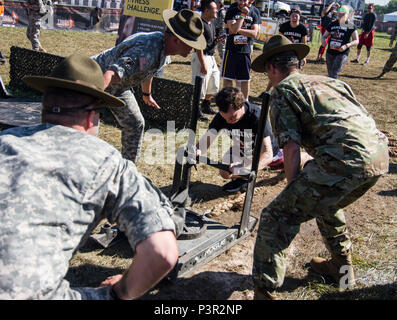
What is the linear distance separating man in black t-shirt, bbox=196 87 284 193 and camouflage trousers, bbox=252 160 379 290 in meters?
1.00

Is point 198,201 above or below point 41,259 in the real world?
below

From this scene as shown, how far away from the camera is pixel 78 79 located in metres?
1.86

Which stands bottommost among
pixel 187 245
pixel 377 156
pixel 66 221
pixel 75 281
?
pixel 75 281

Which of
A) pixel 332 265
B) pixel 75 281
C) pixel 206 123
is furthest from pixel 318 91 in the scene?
pixel 206 123

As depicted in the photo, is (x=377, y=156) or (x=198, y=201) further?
(x=198, y=201)

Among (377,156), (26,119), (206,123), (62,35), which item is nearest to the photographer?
(377,156)

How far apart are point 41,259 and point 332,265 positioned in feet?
7.96

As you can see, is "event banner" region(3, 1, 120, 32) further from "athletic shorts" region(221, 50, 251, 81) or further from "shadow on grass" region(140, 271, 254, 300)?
"shadow on grass" region(140, 271, 254, 300)

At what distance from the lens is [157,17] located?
8.58 meters

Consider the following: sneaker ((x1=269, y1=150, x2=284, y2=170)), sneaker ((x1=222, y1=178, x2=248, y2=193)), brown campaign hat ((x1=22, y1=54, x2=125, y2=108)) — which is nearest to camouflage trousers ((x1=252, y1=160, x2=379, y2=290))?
brown campaign hat ((x1=22, y1=54, x2=125, y2=108))

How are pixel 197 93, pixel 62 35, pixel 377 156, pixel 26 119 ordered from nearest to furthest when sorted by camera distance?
pixel 377 156 < pixel 197 93 < pixel 26 119 < pixel 62 35

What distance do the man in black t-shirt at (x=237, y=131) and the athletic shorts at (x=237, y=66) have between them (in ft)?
8.37

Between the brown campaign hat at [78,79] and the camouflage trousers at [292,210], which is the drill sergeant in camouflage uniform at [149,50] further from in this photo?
the camouflage trousers at [292,210]

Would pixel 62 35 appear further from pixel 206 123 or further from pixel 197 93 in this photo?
pixel 197 93
